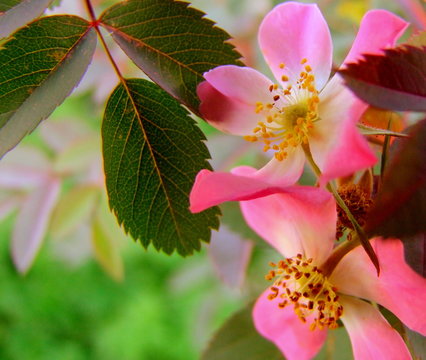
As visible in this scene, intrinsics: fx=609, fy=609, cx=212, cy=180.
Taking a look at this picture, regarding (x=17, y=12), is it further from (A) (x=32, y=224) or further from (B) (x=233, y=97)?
(A) (x=32, y=224)

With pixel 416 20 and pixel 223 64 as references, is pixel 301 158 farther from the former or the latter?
pixel 416 20

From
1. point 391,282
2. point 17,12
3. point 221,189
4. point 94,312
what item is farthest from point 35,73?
point 94,312

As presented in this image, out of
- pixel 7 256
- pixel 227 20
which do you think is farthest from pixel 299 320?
pixel 7 256

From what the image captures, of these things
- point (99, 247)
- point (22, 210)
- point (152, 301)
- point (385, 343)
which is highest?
point (22, 210)

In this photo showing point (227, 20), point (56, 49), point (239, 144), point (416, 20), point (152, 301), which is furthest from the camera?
point (152, 301)

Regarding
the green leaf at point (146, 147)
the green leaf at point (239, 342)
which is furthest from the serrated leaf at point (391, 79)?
the green leaf at point (239, 342)
